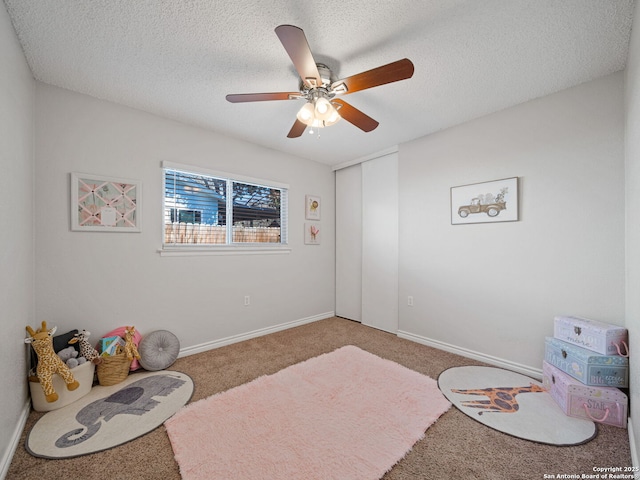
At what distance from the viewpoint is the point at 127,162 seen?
2.43 meters

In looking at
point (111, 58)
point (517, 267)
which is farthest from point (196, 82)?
point (517, 267)

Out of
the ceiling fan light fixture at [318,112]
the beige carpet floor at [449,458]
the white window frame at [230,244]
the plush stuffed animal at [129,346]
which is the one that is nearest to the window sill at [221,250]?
the white window frame at [230,244]

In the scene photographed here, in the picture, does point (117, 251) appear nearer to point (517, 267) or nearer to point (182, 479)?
point (182, 479)

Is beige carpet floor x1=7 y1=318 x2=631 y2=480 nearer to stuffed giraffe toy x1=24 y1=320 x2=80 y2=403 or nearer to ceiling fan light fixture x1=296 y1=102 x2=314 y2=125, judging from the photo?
stuffed giraffe toy x1=24 y1=320 x2=80 y2=403

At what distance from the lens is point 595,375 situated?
1.72 metres

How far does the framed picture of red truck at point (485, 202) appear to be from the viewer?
7.94 ft

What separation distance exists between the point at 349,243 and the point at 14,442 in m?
3.56

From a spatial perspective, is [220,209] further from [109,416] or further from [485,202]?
[485,202]

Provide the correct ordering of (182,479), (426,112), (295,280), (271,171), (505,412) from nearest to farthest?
(182,479)
(505,412)
(426,112)
(271,171)
(295,280)

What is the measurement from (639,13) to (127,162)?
11.8 feet

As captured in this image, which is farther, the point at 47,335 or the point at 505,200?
the point at 505,200

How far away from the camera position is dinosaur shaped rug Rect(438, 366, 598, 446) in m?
1.59

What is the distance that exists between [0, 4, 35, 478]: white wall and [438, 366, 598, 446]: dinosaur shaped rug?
272 cm

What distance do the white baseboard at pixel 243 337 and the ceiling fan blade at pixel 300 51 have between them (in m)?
2.69
